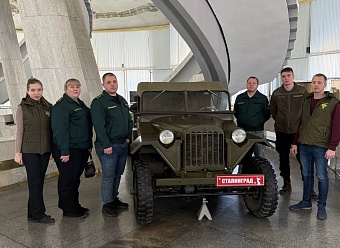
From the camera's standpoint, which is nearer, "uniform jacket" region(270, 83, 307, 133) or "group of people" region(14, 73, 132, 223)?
"group of people" region(14, 73, 132, 223)

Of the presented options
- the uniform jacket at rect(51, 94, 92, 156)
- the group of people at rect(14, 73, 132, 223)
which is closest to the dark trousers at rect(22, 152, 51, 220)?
the group of people at rect(14, 73, 132, 223)

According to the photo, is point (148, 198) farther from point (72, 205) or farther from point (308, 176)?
point (308, 176)

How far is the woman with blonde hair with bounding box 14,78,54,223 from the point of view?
3771mm

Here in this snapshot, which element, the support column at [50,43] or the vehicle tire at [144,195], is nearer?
the vehicle tire at [144,195]

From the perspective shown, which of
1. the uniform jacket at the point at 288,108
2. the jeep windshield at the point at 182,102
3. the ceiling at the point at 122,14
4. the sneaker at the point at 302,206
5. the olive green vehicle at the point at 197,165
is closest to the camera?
the olive green vehicle at the point at 197,165

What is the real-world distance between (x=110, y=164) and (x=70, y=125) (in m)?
0.68

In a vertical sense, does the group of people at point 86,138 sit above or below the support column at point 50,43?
below

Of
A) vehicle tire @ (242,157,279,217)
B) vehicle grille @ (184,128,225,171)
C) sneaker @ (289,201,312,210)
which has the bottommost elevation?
sneaker @ (289,201,312,210)

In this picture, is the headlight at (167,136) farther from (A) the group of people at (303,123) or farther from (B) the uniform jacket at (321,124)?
(B) the uniform jacket at (321,124)

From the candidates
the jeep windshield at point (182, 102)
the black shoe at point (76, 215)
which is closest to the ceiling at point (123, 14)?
the jeep windshield at point (182, 102)

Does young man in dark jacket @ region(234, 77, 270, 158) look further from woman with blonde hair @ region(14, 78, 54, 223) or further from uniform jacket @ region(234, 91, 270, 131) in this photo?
woman with blonde hair @ region(14, 78, 54, 223)

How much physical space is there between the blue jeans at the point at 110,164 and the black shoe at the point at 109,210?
50 mm

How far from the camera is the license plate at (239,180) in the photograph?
346 cm

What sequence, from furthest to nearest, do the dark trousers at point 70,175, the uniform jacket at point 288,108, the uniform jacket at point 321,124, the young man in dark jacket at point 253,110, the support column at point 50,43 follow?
1. the support column at point 50,43
2. the young man in dark jacket at point 253,110
3. the uniform jacket at point 288,108
4. the dark trousers at point 70,175
5. the uniform jacket at point 321,124
